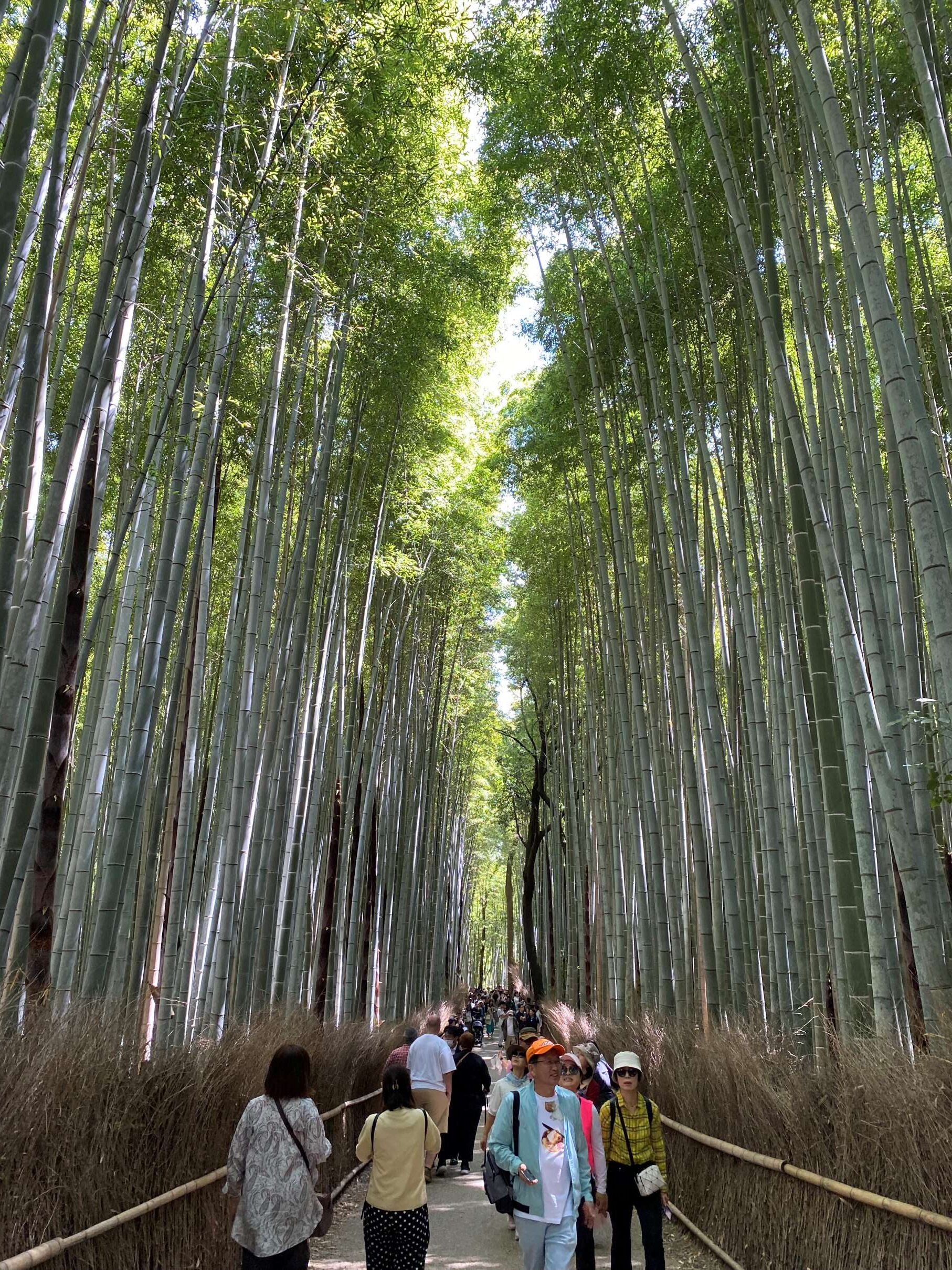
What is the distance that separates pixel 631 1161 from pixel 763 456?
3627 millimetres

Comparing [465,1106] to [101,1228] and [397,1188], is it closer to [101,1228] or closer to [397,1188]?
[397,1188]

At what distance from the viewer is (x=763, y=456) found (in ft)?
16.9

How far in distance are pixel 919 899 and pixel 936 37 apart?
458cm

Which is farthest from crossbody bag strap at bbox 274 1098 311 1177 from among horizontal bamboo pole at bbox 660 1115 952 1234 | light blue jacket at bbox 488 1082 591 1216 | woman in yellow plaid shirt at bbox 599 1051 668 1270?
woman in yellow plaid shirt at bbox 599 1051 668 1270

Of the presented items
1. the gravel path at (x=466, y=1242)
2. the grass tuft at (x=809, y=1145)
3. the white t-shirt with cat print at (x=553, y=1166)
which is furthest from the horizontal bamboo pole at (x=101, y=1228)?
the grass tuft at (x=809, y=1145)

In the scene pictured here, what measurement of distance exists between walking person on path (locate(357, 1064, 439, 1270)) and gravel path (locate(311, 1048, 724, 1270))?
127cm

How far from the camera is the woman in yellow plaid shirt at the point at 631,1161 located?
3.11m

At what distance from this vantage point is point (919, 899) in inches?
110

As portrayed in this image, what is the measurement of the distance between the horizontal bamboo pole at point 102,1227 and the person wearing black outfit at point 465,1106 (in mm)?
3089

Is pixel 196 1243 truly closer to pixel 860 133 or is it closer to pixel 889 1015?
pixel 889 1015

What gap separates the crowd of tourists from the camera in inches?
92.3

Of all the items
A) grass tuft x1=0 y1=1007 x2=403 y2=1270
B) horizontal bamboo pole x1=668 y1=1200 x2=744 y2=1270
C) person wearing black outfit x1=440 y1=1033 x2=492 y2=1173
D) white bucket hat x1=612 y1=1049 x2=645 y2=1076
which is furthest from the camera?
person wearing black outfit x1=440 y1=1033 x2=492 y2=1173

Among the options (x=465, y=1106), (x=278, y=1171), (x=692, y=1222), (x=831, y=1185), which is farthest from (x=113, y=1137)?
(x=465, y=1106)

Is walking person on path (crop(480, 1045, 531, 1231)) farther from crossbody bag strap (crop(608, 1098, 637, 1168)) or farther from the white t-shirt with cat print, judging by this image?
the white t-shirt with cat print
